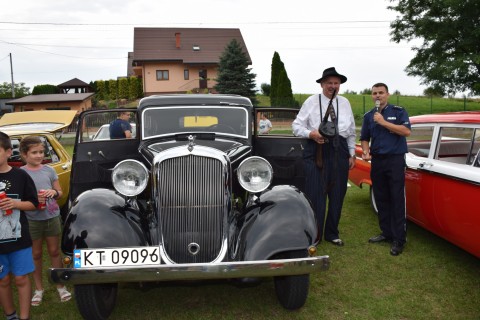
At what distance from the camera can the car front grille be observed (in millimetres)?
3219

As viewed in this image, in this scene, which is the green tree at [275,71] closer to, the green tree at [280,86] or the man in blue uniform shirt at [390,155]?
the green tree at [280,86]

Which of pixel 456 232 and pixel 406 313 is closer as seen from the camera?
pixel 406 313

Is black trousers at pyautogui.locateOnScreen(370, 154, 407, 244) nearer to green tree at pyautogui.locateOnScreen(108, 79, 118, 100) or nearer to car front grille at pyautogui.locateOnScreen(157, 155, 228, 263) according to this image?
car front grille at pyautogui.locateOnScreen(157, 155, 228, 263)

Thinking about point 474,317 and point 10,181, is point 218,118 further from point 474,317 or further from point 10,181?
point 474,317

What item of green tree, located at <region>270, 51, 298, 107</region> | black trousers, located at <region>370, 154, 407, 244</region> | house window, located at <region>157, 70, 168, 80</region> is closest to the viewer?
black trousers, located at <region>370, 154, 407, 244</region>

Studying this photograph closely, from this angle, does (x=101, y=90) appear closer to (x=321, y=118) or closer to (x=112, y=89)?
(x=112, y=89)

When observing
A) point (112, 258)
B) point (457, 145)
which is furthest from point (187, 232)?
point (457, 145)

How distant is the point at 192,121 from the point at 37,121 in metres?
3.18

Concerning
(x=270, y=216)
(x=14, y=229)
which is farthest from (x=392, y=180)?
(x=14, y=229)

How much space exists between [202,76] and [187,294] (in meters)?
41.4

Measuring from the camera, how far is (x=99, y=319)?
10.7ft

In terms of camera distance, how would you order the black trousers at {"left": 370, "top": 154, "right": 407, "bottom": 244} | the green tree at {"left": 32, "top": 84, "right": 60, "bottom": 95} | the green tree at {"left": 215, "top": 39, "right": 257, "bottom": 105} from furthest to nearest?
the green tree at {"left": 32, "top": 84, "right": 60, "bottom": 95}
the green tree at {"left": 215, "top": 39, "right": 257, "bottom": 105}
the black trousers at {"left": 370, "top": 154, "right": 407, "bottom": 244}

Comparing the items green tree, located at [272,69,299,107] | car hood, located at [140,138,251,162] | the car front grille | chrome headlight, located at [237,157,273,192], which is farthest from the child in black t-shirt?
green tree, located at [272,69,299,107]

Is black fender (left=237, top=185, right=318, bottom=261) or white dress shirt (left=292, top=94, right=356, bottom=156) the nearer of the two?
black fender (left=237, top=185, right=318, bottom=261)
